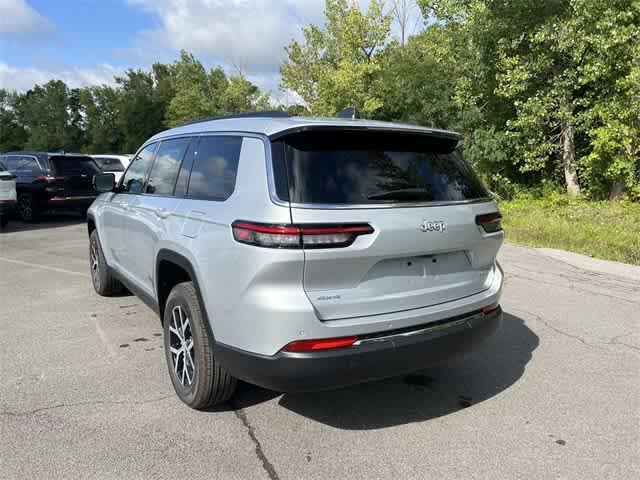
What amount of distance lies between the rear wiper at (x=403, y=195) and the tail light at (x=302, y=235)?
0.21 meters

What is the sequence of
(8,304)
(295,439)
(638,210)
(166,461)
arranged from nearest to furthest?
(166,461), (295,439), (8,304), (638,210)

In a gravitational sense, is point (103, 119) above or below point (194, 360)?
above

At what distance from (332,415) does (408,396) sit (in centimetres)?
60

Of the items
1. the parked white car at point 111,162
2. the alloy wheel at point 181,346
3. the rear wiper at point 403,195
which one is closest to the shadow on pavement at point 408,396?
the alloy wheel at point 181,346

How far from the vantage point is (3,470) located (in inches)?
96.1

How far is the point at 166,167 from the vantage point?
375 cm

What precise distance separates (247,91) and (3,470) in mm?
45452

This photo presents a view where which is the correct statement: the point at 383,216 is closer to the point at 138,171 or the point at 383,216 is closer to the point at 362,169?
the point at 362,169

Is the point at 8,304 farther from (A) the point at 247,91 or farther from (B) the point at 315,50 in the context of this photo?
(A) the point at 247,91

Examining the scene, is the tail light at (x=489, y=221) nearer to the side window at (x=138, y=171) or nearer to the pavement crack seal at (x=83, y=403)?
the pavement crack seal at (x=83, y=403)

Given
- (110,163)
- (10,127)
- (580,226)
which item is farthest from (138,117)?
(580,226)

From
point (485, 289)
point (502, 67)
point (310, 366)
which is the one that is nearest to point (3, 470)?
point (310, 366)

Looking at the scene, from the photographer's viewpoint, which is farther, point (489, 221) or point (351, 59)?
point (351, 59)

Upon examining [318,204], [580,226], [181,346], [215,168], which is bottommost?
[580,226]
